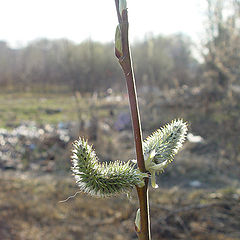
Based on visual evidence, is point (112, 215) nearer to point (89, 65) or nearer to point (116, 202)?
point (116, 202)

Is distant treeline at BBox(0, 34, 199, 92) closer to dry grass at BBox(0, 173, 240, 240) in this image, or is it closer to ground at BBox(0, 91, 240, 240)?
ground at BBox(0, 91, 240, 240)

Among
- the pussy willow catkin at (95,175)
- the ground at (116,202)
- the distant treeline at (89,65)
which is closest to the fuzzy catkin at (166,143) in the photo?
the pussy willow catkin at (95,175)

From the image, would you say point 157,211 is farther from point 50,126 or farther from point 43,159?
point 50,126

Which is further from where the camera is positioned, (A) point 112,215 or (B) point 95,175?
(A) point 112,215

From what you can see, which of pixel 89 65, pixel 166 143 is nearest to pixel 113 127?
pixel 89 65

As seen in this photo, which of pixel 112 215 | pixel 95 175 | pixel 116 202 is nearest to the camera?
pixel 95 175

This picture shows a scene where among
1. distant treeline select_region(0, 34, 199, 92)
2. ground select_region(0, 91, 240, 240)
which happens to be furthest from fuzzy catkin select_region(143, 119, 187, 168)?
distant treeline select_region(0, 34, 199, 92)

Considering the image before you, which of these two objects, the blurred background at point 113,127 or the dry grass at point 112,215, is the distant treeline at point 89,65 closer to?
the blurred background at point 113,127

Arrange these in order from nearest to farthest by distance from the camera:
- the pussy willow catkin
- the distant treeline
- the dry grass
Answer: the pussy willow catkin → the dry grass → the distant treeline
